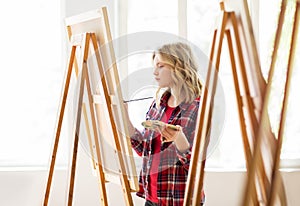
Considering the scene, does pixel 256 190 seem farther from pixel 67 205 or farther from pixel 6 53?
pixel 6 53

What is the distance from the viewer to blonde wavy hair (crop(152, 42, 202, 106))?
2.64 meters

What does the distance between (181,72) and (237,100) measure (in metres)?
0.56

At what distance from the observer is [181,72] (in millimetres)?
2648

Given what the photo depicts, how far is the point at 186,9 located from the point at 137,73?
0.61 metres

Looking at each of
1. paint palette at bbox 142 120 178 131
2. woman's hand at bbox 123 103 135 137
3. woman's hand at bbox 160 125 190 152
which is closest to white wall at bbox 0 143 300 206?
woman's hand at bbox 123 103 135 137

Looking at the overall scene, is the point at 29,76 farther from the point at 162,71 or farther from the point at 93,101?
the point at 162,71

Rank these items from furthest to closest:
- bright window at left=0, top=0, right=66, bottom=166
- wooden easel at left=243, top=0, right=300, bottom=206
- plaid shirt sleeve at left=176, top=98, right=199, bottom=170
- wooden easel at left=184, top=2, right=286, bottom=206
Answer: bright window at left=0, top=0, right=66, bottom=166 < plaid shirt sleeve at left=176, top=98, right=199, bottom=170 < wooden easel at left=184, top=2, right=286, bottom=206 < wooden easel at left=243, top=0, right=300, bottom=206

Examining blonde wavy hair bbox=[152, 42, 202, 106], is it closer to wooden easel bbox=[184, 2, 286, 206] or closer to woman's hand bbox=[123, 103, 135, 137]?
woman's hand bbox=[123, 103, 135, 137]

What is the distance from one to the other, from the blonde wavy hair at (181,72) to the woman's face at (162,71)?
0.6 inches

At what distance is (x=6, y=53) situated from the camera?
13.9 feet

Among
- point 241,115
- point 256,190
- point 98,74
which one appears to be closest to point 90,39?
point 98,74

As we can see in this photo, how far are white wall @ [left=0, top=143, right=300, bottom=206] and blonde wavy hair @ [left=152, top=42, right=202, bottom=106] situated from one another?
4.70 feet

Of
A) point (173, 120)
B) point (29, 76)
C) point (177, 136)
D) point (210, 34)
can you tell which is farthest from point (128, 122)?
point (29, 76)

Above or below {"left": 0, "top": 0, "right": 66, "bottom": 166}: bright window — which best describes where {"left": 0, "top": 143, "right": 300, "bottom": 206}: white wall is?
below
